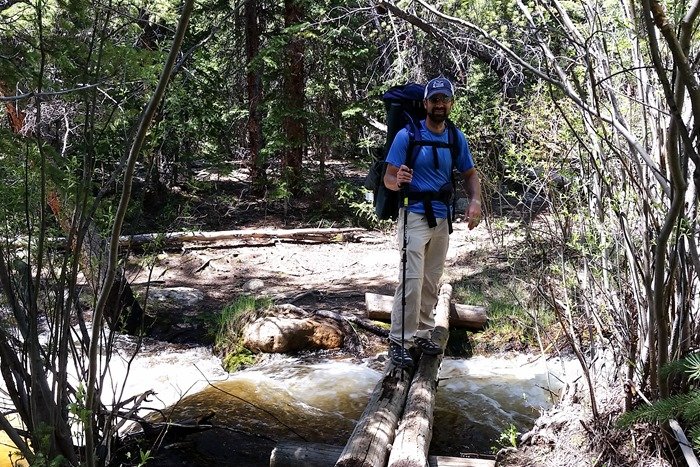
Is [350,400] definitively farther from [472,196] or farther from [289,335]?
[472,196]

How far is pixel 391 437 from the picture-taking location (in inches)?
154

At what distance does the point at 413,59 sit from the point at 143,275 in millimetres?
6217

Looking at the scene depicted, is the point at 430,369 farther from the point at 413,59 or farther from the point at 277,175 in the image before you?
the point at 277,175

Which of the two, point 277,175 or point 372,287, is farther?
point 277,175

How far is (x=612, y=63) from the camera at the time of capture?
12.1 ft

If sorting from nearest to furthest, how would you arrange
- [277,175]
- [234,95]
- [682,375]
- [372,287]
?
[682,375] < [372,287] < [277,175] < [234,95]

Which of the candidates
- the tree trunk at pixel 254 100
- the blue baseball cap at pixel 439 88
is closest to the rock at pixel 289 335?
the blue baseball cap at pixel 439 88

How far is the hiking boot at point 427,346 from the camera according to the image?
5.16 m

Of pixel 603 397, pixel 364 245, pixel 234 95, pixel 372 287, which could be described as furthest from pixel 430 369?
pixel 234 95

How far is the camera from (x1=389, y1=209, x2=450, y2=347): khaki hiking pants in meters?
4.88

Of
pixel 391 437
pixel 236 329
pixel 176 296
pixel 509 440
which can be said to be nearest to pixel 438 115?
pixel 391 437

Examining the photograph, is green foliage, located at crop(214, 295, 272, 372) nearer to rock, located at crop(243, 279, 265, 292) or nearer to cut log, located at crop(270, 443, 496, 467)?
rock, located at crop(243, 279, 265, 292)

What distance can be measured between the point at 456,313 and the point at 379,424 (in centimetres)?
348

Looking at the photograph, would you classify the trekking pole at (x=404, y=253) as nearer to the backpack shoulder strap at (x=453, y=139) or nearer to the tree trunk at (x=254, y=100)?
the backpack shoulder strap at (x=453, y=139)
